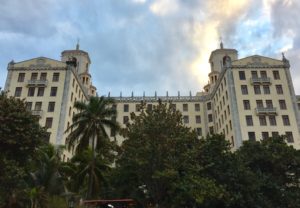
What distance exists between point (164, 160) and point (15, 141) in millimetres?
12190

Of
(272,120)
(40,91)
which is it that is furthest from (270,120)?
(40,91)

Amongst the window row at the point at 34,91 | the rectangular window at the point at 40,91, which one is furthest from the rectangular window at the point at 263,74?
the rectangular window at the point at 40,91

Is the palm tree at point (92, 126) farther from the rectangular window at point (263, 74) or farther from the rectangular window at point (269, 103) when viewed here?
the rectangular window at point (263, 74)

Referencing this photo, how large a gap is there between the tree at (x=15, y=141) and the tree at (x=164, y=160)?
26.4 ft

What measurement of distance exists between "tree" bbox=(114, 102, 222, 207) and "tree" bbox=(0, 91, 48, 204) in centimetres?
805

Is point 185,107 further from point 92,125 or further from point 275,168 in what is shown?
point 275,168

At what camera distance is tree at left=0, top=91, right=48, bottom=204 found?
69.9ft

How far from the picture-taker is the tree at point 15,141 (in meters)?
21.3

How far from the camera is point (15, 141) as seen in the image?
869 inches

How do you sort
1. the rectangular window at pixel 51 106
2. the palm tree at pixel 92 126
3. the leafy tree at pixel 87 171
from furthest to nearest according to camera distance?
the rectangular window at pixel 51 106
the palm tree at pixel 92 126
the leafy tree at pixel 87 171

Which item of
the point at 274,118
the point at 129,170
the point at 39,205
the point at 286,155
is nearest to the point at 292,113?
the point at 274,118

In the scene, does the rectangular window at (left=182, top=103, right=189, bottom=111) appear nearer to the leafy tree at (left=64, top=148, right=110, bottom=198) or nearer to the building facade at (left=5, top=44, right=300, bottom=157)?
the building facade at (left=5, top=44, right=300, bottom=157)

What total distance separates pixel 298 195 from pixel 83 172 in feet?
78.3

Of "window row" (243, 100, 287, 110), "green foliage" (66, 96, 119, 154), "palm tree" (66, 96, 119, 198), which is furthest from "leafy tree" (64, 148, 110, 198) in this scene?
"window row" (243, 100, 287, 110)
